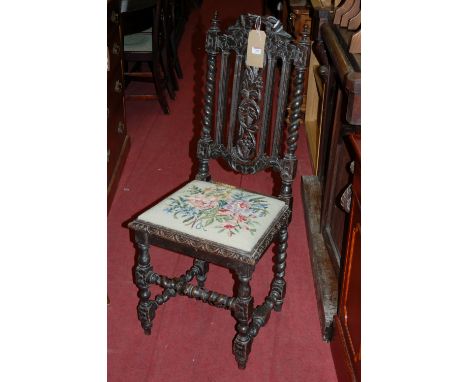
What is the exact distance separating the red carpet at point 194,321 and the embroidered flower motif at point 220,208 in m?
0.59

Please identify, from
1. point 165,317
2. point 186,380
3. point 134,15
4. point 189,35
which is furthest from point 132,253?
point 189,35

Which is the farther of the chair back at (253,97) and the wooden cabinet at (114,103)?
the wooden cabinet at (114,103)

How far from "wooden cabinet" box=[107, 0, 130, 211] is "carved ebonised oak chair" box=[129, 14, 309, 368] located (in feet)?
3.43

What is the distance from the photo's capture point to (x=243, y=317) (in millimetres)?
1896

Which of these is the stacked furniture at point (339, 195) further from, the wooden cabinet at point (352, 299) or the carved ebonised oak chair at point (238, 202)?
the carved ebonised oak chair at point (238, 202)

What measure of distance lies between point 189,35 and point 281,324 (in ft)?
17.1

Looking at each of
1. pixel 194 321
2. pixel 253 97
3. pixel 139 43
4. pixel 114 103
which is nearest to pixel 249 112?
pixel 253 97

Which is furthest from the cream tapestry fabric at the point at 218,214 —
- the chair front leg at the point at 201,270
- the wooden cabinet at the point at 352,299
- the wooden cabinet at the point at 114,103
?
the wooden cabinet at the point at 114,103

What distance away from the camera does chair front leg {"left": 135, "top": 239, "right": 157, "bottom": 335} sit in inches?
79.0

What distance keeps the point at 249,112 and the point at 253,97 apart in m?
0.06

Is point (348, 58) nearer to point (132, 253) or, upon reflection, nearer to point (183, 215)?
point (183, 215)

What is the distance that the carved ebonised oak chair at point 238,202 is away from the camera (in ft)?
5.99

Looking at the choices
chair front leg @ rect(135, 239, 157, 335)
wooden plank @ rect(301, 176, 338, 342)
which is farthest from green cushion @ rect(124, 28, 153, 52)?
chair front leg @ rect(135, 239, 157, 335)

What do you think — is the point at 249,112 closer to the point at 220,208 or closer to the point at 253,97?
the point at 253,97
